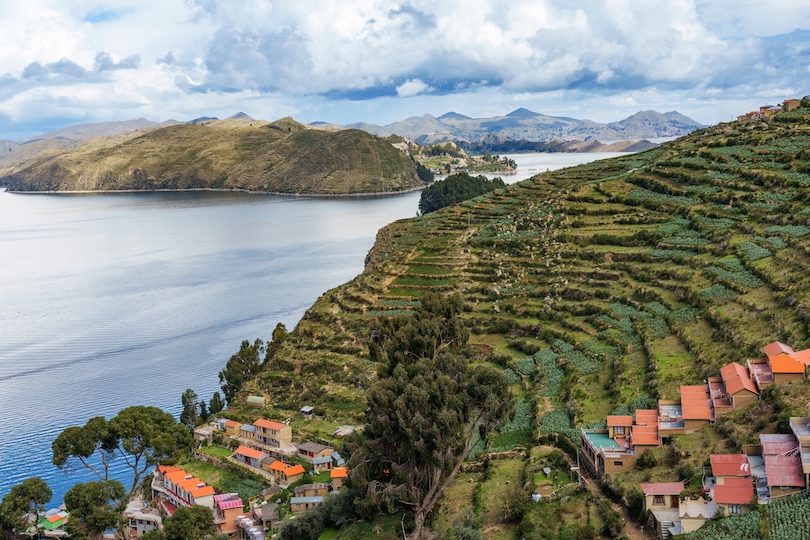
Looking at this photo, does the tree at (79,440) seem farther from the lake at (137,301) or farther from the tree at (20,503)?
the lake at (137,301)

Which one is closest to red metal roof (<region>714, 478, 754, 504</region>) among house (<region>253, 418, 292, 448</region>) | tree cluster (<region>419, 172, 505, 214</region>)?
house (<region>253, 418, 292, 448</region>)

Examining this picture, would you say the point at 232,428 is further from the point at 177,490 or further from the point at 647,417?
the point at 647,417

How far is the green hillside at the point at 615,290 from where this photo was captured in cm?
2983

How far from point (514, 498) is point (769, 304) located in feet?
50.9

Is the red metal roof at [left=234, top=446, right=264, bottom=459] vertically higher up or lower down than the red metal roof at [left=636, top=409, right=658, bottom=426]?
lower down

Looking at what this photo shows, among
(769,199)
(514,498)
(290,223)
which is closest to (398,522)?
(514,498)

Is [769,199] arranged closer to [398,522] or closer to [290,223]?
[398,522]

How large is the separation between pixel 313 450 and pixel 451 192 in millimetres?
89296

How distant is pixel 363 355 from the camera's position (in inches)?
1834

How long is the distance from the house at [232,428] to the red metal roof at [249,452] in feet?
6.85

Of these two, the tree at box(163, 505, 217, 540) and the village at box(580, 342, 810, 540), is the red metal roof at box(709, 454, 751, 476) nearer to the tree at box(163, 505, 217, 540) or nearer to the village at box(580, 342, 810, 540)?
the village at box(580, 342, 810, 540)

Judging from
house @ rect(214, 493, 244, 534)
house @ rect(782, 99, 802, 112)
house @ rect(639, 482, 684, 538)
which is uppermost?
house @ rect(782, 99, 802, 112)

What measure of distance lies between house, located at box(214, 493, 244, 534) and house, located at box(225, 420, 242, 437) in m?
6.31

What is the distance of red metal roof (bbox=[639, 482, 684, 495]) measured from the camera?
21.2 meters
